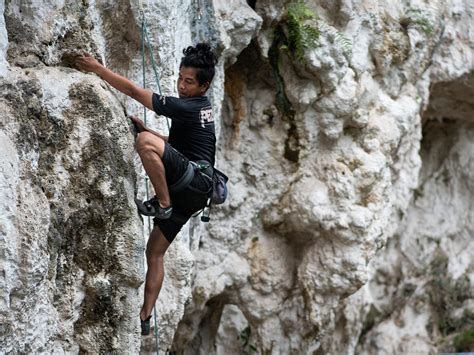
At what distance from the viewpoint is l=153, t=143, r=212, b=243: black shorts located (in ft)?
18.3

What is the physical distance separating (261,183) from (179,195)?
3542mm

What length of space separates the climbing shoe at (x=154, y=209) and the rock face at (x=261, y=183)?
14 centimetres

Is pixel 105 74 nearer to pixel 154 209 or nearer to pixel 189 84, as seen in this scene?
pixel 189 84

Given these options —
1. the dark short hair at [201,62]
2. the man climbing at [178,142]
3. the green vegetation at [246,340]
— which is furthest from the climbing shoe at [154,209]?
the green vegetation at [246,340]

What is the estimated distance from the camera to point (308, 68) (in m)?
8.70

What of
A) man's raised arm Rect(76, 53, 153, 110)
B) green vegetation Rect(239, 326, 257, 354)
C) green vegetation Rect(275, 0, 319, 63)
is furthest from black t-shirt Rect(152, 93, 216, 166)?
green vegetation Rect(239, 326, 257, 354)

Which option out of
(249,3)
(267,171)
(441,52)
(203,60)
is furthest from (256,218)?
(203,60)

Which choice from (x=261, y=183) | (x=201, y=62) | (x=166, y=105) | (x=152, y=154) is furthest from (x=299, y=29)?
(x=152, y=154)

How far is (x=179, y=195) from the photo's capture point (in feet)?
19.1

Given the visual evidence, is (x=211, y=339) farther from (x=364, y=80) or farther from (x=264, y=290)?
(x=364, y=80)

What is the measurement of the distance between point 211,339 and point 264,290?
0.97 m

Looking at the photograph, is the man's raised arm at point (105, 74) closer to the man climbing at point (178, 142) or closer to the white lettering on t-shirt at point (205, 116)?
the man climbing at point (178, 142)

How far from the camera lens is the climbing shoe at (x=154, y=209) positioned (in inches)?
224

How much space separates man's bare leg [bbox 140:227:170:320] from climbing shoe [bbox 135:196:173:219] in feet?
1.36
